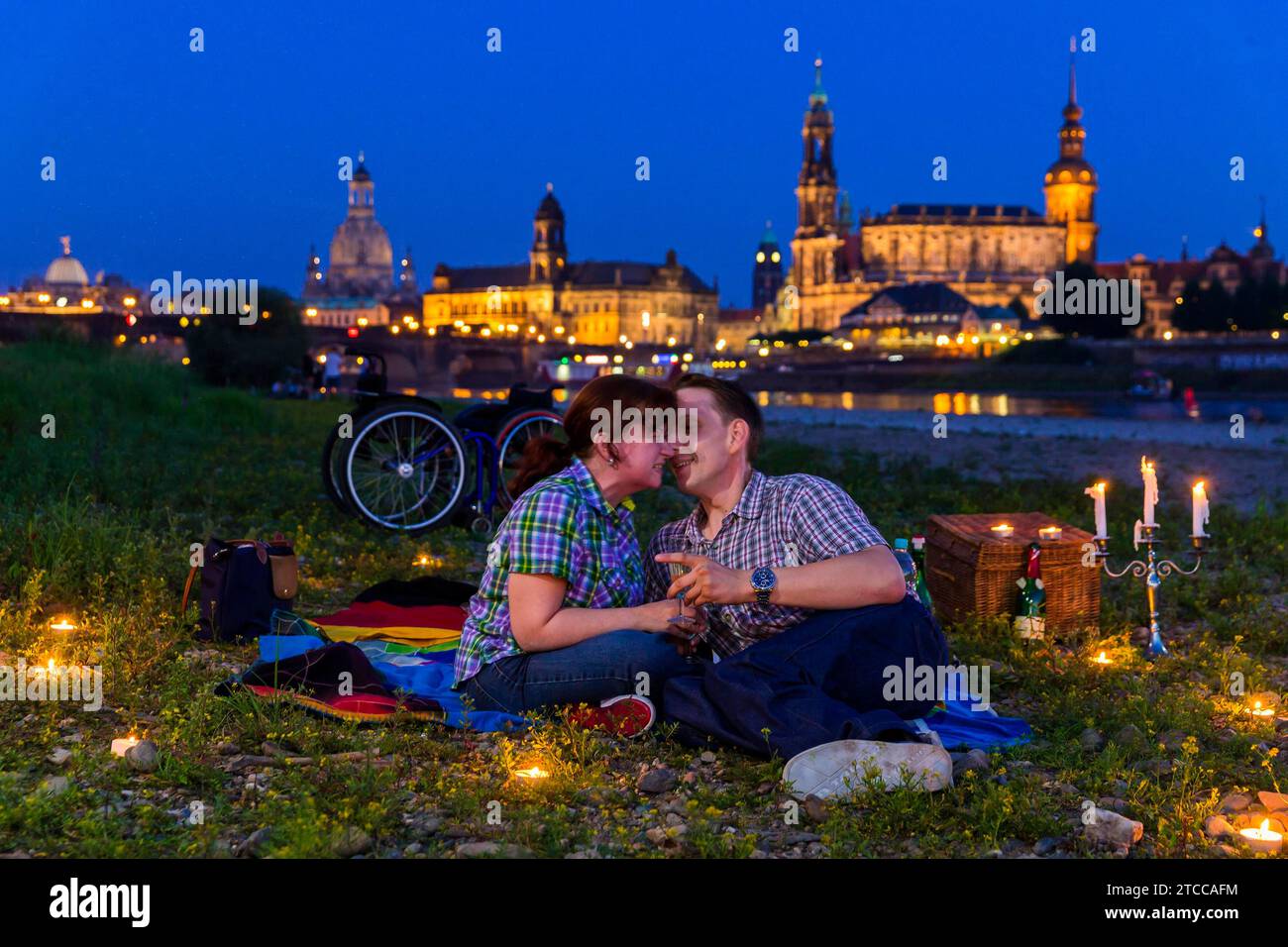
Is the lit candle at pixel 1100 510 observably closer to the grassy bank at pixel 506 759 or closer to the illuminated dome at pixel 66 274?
the grassy bank at pixel 506 759

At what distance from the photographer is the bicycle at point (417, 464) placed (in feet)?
25.7

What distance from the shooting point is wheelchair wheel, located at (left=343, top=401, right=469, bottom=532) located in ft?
25.8

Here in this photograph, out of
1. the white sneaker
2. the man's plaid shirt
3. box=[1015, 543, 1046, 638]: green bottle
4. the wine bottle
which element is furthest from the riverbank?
the white sneaker

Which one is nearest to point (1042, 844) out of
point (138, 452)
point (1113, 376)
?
point (138, 452)

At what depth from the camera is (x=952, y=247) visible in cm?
12200

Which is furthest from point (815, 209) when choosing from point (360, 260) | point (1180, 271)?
point (360, 260)

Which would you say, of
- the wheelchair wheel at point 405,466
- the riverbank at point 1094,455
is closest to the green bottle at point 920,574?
the wheelchair wheel at point 405,466

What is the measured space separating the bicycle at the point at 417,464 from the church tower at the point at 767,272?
16294 centimetres

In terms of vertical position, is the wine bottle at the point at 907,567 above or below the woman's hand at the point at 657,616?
above

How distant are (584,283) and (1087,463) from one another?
118m

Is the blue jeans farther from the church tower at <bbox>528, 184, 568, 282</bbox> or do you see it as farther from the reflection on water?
the church tower at <bbox>528, 184, 568, 282</bbox>

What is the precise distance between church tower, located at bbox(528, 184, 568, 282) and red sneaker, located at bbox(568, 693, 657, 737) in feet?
419

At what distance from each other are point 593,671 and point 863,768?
901mm

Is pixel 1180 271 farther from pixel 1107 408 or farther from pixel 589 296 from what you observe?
pixel 1107 408
